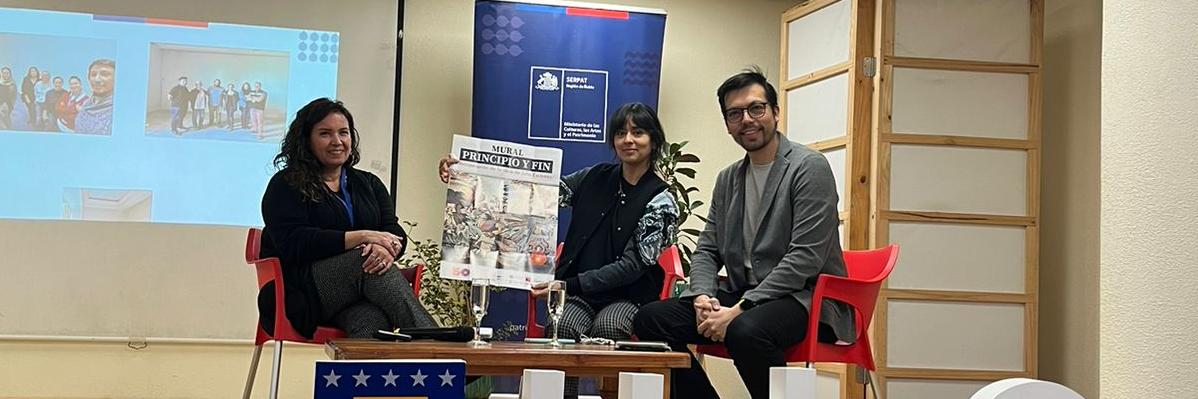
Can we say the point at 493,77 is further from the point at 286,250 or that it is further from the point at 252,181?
the point at 286,250

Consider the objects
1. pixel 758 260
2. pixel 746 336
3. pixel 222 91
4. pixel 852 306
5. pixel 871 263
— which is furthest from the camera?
pixel 222 91

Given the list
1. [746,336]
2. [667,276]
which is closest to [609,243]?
[667,276]

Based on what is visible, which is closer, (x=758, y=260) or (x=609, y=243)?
(x=758, y=260)

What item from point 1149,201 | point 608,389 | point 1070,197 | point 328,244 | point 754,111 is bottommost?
point 608,389

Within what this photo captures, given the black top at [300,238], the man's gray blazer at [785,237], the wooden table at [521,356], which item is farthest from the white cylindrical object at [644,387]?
the black top at [300,238]

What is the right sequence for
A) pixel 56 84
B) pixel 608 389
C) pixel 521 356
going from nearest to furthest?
pixel 521 356 → pixel 608 389 → pixel 56 84

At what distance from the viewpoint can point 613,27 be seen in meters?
5.57

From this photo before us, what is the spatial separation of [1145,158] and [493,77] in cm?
354

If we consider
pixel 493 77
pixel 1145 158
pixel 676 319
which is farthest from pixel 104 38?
pixel 1145 158

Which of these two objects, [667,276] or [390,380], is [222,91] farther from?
[390,380]

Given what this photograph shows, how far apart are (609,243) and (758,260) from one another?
699mm

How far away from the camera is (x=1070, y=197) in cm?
505

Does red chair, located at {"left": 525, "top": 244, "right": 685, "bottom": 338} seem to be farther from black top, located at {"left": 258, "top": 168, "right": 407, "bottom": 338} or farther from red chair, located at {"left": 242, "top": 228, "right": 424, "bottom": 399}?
red chair, located at {"left": 242, "top": 228, "right": 424, "bottom": 399}

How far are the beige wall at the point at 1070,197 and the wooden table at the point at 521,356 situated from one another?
8.64ft
